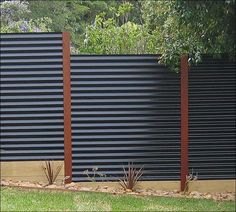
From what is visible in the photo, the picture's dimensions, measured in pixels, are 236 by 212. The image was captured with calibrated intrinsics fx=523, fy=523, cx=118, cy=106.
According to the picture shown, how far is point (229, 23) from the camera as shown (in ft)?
19.6

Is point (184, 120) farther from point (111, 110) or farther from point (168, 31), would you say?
point (168, 31)

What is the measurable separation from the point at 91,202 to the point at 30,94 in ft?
6.48

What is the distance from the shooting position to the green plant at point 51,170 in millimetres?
7802

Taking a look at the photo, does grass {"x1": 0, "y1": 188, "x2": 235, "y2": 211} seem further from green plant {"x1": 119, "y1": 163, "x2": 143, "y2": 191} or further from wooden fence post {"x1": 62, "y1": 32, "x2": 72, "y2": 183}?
wooden fence post {"x1": 62, "y1": 32, "x2": 72, "y2": 183}

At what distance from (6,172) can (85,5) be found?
16.8 metres

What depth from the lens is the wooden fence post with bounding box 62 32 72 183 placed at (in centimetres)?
776

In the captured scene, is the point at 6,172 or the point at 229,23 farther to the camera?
the point at 6,172

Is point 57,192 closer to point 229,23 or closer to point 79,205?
point 79,205

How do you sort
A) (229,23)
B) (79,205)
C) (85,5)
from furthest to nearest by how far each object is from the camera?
(85,5), (79,205), (229,23)

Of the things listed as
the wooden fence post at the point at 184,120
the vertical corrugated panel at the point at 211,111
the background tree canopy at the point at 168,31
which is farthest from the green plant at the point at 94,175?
the background tree canopy at the point at 168,31

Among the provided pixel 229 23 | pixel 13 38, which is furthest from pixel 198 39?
pixel 13 38

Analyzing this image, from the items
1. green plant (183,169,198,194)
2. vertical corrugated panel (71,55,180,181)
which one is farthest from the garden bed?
vertical corrugated panel (71,55,180,181)

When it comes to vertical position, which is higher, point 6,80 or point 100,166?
point 6,80

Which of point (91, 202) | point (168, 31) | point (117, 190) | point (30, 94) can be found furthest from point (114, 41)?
point (91, 202)
